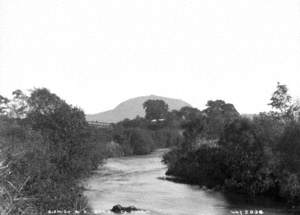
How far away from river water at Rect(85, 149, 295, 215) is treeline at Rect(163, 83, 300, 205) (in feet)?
10.2

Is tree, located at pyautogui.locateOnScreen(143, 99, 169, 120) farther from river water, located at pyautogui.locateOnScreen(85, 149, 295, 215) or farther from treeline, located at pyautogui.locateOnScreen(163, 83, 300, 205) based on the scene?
river water, located at pyautogui.locateOnScreen(85, 149, 295, 215)

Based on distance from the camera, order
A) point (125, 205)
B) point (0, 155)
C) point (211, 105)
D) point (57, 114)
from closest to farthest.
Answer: point (0, 155), point (125, 205), point (57, 114), point (211, 105)

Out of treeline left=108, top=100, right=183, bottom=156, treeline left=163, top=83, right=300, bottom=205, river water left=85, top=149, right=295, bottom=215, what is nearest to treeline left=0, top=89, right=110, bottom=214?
river water left=85, top=149, right=295, bottom=215

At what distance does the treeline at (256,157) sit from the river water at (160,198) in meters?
3.11

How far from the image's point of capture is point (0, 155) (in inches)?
333

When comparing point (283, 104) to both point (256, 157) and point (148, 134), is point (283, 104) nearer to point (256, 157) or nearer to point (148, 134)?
point (256, 157)

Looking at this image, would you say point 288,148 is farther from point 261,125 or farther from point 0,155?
point 0,155

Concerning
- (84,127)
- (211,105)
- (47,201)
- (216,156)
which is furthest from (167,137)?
(47,201)

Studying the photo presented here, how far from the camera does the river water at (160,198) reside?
30381mm

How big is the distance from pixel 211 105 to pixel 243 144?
42641 mm

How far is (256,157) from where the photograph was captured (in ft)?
137

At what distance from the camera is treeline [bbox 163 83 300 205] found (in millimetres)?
39281

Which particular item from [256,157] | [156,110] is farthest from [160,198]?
[156,110]

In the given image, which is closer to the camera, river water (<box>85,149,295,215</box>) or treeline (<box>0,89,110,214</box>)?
treeline (<box>0,89,110,214</box>)
